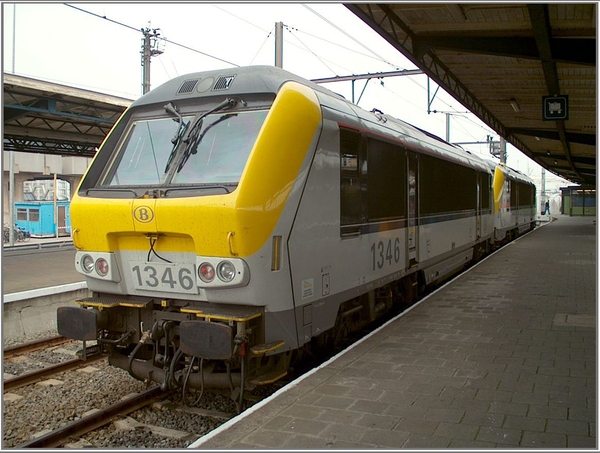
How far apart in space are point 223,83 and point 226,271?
2.06 m

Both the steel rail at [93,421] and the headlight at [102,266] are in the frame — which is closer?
the steel rail at [93,421]

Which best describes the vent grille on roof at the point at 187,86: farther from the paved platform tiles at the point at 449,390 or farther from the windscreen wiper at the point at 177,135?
the paved platform tiles at the point at 449,390

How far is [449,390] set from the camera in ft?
16.7

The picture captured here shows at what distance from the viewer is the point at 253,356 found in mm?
5172

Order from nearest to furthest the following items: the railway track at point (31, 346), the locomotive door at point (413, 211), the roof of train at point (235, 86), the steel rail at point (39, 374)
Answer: the roof of train at point (235, 86)
the steel rail at point (39, 374)
the railway track at point (31, 346)
the locomotive door at point (413, 211)

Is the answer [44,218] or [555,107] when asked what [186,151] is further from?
[44,218]

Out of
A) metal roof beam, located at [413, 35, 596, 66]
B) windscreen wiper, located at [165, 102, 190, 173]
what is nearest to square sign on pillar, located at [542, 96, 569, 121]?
metal roof beam, located at [413, 35, 596, 66]

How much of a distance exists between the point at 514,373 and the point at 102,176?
479cm

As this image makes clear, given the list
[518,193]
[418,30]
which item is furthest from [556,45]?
[518,193]

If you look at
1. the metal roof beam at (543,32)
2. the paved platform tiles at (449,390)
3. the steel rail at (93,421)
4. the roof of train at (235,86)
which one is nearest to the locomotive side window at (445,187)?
the paved platform tiles at (449,390)

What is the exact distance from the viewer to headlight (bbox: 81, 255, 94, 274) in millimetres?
5804

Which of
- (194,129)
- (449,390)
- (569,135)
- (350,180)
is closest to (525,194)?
(569,135)

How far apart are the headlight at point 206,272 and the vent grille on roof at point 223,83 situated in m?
1.89

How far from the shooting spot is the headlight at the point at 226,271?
16.2ft
